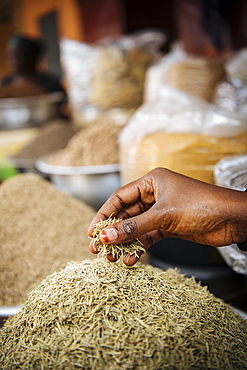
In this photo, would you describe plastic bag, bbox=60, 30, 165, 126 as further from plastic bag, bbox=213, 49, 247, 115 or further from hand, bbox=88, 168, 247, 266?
hand, bbox=88, 168, 247, 266

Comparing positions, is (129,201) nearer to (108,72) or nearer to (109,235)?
(109,235)

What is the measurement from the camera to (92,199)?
1742 mm

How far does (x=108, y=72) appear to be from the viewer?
2295mm

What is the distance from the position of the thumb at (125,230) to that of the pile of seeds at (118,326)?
0.33ft

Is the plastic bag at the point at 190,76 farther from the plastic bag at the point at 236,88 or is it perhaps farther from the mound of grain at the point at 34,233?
the mound of grain at the point at 34,233

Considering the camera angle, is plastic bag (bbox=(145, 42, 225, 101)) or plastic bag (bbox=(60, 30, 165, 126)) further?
plastic bag (bbox=(60, 30, 165, 126))

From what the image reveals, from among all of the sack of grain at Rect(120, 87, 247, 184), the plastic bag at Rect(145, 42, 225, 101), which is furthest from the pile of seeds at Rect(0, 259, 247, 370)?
the plastic bag at Rect(145, 42, 225, 101)

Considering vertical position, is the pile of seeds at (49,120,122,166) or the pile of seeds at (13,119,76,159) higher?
the pile of seeds at (49,120,122,166)

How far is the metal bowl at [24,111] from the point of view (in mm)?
2596

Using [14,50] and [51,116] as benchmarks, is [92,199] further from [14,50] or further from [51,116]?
[14,50]

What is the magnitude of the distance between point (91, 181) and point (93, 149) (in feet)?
0.70

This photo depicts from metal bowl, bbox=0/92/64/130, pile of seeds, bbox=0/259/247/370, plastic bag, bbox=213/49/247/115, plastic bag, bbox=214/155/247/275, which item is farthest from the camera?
metal bowl, bbox=0/92/64/130

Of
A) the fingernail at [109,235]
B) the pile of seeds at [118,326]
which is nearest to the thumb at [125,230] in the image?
the fingernail at [109,235]

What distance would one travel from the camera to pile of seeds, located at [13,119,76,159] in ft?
7.58
